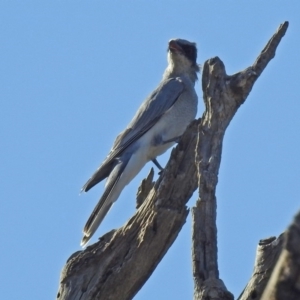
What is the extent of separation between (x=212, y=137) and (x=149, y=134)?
4.04 meters

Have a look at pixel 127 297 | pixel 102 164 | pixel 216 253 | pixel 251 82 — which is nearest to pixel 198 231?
pixel 216 253

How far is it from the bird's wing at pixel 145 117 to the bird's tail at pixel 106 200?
0.16m

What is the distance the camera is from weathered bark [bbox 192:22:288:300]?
4.61m

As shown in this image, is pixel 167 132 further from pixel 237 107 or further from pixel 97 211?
pixel 237 107

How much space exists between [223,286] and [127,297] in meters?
1.08

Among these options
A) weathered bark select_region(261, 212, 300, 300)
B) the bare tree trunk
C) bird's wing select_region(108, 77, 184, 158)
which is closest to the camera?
weathered bark select_region(261, 212, 300, 300)

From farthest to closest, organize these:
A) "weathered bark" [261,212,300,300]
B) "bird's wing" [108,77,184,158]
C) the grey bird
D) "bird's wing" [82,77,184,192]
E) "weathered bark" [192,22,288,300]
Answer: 1. "bird's wing" [108,77,184,158]
2. "bird's wing" [82,77,184,192]
3. the grey bird
4. "weathered bark" [192,22,288,300]
5. "weathered bark" [261,212,300,300]

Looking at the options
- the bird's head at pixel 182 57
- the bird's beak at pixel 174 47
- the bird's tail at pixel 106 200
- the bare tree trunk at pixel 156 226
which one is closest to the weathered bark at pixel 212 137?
the bare tree trunk at pixel 156 226

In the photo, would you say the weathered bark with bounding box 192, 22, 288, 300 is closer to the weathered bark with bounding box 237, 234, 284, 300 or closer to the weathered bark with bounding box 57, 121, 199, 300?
the weathered bark with bounding box 237, 234, 284, 300

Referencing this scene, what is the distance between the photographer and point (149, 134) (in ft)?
30.2

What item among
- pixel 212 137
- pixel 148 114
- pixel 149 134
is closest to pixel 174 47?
pixel 148 114

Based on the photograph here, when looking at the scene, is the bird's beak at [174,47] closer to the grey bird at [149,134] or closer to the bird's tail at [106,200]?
the grey bird at [149,134]

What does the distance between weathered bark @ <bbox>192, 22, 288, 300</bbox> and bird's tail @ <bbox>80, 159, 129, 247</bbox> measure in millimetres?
2392

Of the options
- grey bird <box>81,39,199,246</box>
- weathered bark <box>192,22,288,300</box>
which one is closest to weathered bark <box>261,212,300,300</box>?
weathered bark <box>192,22,288,300</box>
